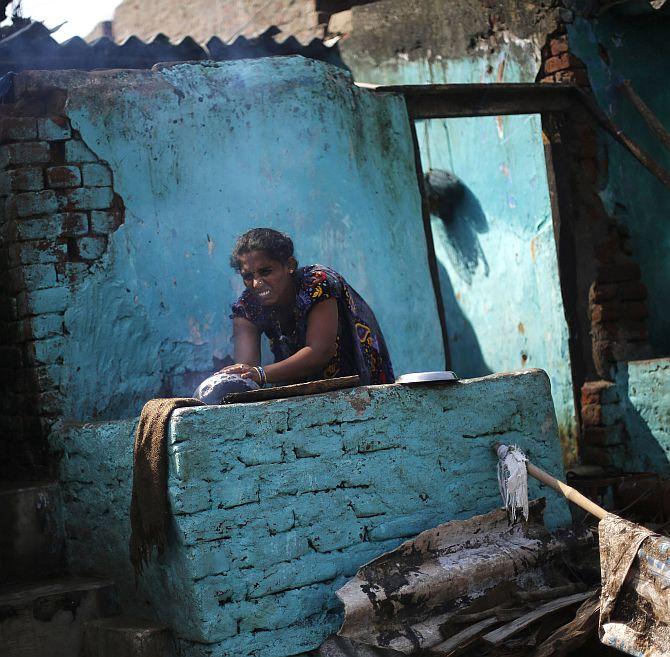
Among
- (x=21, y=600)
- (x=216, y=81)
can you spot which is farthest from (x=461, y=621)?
(x=216, y=81)

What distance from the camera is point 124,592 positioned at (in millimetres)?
3934

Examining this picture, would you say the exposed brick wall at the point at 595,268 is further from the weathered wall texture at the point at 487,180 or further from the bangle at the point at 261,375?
the bangle at the point at 261,375

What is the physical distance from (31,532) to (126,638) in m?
0.88

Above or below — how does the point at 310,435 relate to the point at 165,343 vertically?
below

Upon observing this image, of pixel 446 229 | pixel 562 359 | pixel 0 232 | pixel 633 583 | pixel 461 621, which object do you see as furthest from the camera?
pixel 446 229

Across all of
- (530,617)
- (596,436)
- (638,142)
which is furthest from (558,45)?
(530,617)

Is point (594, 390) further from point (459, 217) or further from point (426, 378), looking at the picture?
point (426, 378)

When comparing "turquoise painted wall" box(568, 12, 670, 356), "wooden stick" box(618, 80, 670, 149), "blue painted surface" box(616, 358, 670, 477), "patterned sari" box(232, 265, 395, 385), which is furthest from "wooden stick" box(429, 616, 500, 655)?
"wooden stick" box(618, 80, 670, 149)

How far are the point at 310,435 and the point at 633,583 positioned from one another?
118cm

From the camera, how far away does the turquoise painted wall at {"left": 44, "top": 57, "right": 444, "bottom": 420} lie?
15.4ft

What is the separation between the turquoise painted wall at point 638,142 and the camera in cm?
661

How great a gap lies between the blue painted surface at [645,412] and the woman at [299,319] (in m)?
2.34

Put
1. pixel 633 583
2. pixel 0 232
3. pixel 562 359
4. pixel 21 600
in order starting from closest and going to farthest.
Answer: pixel 633 583 → pixel 21 600 → pixel 0 232 → pixel 562 359

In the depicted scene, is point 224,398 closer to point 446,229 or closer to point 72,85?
point 72,85
